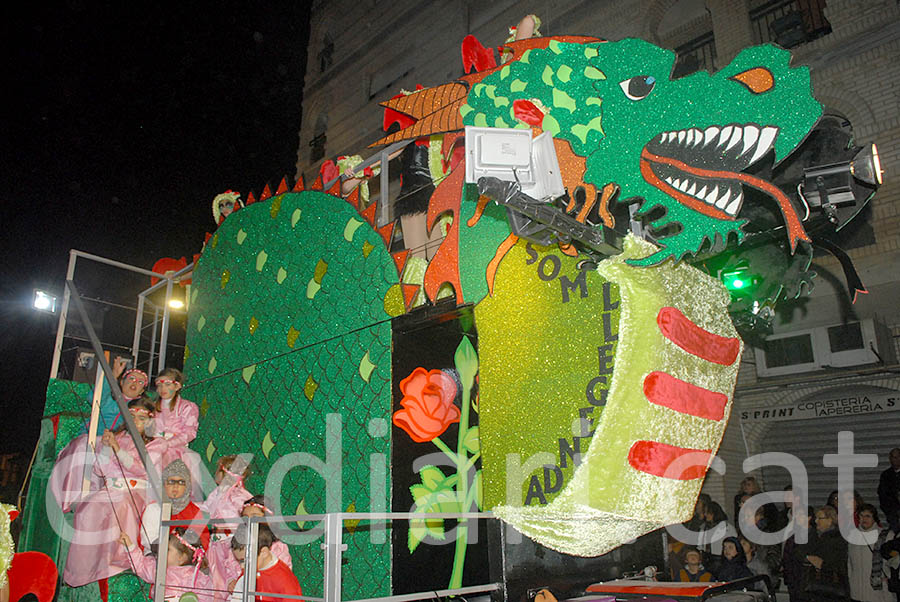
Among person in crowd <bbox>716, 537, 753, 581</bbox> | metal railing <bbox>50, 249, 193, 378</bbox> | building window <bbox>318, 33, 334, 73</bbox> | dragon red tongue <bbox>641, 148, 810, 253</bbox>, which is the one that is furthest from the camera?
building window <bbox>318, 33, 334, 73</bbox>

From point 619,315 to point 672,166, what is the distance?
642mm

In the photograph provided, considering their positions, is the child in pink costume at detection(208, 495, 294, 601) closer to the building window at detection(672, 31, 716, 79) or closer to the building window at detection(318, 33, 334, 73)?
the building window at detection(672, 31, 716, 79)

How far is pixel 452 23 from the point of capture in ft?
38.2

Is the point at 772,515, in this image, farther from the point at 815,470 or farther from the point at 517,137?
the point at 517,137

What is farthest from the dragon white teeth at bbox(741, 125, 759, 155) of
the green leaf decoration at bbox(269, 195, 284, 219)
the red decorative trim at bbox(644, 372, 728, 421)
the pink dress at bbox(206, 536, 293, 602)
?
the green leaf decoration at bbox(269, 195, 284, 219)

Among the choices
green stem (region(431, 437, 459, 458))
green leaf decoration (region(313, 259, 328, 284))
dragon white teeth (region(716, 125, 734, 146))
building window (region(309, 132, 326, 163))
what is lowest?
green stem (region(431, 437, 459, 458))

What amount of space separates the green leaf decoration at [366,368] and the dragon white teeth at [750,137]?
7.25ft

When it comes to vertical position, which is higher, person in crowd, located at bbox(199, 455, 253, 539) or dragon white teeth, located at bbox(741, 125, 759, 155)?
dragon white teeth, located at bbox(741, 125, 759, 155)

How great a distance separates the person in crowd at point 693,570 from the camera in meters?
5.72

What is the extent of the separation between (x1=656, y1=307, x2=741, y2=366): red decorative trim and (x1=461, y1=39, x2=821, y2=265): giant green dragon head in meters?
0.27

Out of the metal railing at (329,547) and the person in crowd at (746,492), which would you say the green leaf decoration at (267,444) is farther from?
the person in crowd at (746,492)

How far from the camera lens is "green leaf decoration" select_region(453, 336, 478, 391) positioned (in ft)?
11.6

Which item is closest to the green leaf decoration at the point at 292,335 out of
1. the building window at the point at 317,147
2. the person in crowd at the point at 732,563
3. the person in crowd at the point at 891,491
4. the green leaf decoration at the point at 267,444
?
the green leaf decoration at the point at 267,444

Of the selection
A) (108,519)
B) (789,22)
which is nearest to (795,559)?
(108,519)
